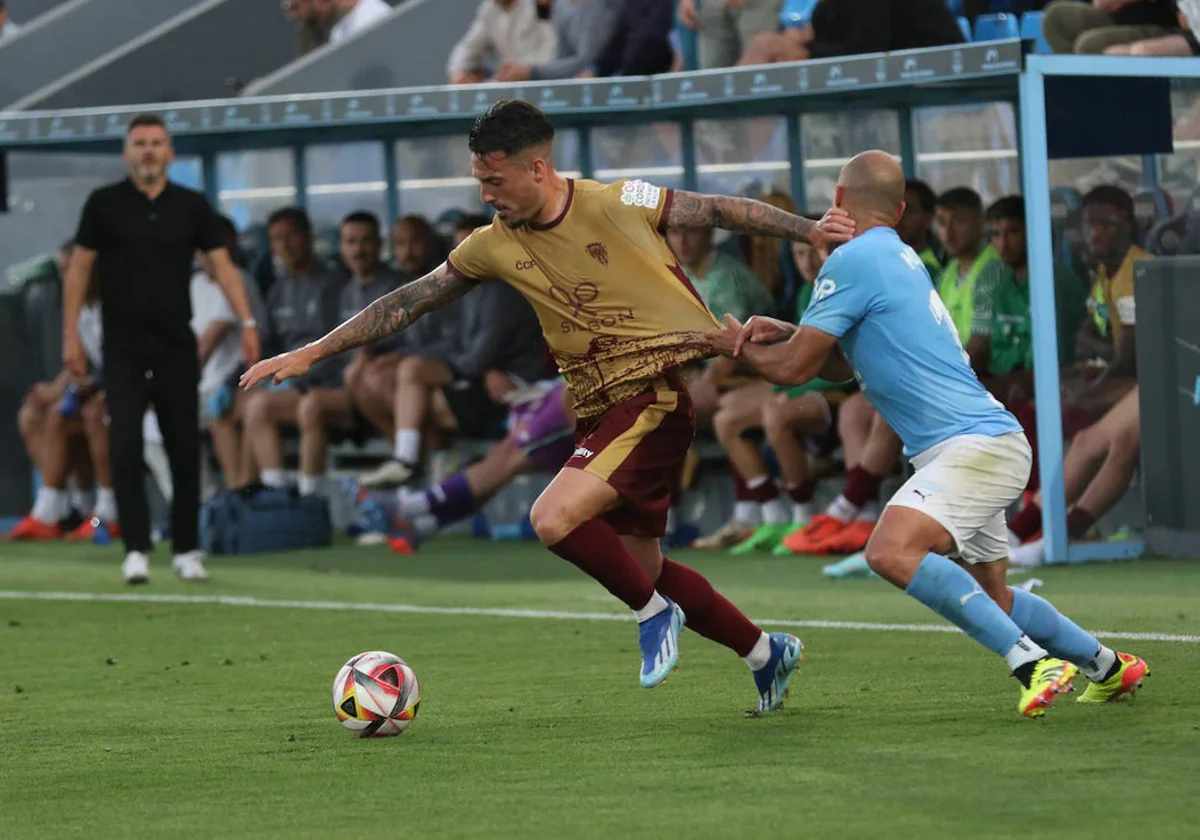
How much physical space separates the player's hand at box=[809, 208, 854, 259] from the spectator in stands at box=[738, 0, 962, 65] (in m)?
6.33

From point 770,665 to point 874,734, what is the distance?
65 cm

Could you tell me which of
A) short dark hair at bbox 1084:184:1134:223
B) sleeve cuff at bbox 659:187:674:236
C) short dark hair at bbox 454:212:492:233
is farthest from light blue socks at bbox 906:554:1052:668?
short dark hair at bbox 454:212:492:233

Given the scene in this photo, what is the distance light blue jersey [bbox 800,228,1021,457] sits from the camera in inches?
274

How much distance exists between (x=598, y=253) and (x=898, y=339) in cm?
113

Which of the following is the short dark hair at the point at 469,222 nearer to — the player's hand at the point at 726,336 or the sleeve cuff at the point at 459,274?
the sleeve cuff at the point at 459,274

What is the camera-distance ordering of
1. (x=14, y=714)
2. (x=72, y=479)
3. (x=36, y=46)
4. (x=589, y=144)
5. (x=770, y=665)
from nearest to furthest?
(x=770, y=665) < (x=14, y=714) < (x=589, y=144) < (x=72, y=479) < (x=36, y=46)

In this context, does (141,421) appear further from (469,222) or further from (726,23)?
(726,23)

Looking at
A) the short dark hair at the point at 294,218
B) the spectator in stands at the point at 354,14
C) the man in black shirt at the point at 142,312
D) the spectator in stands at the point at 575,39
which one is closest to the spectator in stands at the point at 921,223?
the spectator in stands at the point at 575,39

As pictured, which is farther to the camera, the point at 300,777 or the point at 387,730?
the point at 387,730

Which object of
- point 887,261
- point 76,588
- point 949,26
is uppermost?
point 949,26

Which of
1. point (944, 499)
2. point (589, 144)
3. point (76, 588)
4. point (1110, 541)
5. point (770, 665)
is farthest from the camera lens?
point (589, 144)

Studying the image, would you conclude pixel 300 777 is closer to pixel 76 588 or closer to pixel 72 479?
pixel 76 588

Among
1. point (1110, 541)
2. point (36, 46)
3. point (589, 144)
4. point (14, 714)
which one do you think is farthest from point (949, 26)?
point (36, 46)

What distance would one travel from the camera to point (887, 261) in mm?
7000
